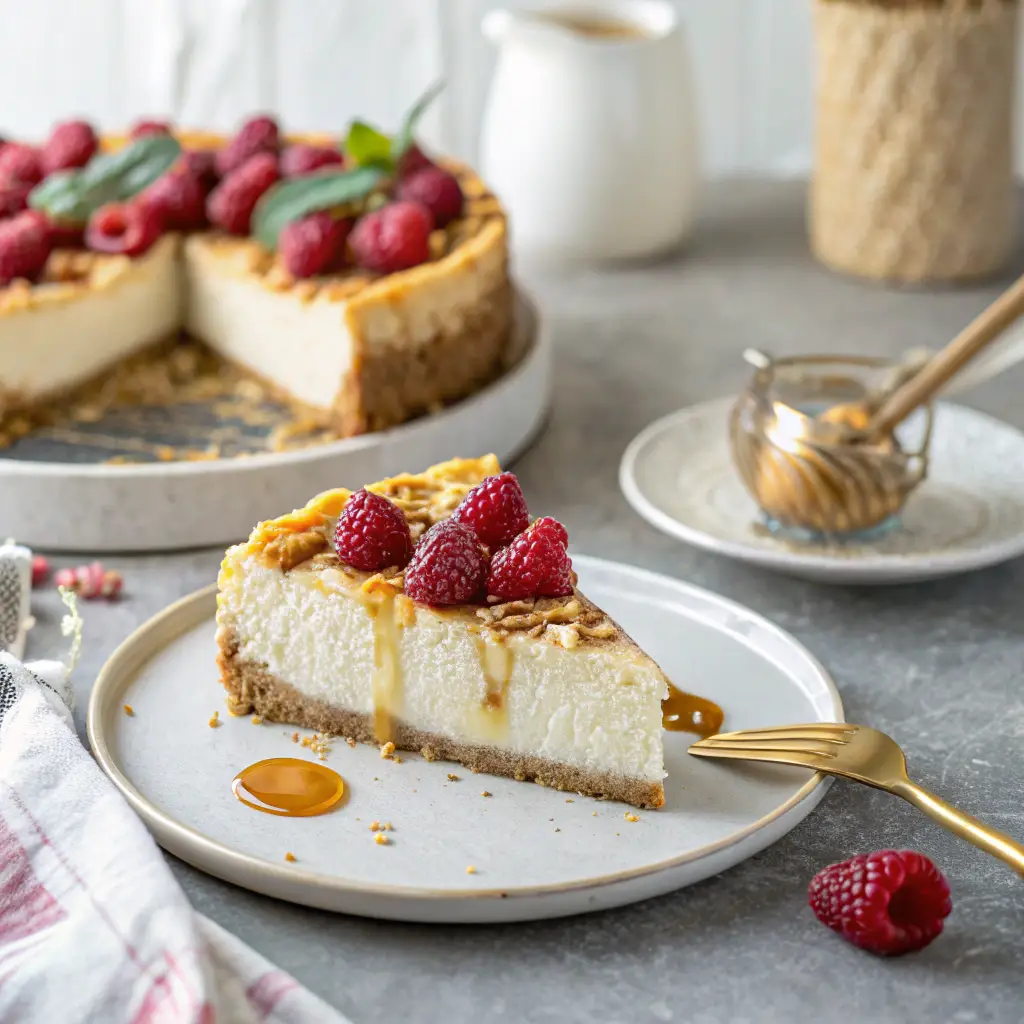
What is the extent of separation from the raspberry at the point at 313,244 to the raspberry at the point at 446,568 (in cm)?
106

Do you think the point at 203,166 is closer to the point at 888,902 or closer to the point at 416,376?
the point at 416,376

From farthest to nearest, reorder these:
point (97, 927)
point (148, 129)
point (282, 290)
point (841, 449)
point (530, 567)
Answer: point (148, 129), point (282, 290), point (841, 449), point (530, 567), point (97, 927)

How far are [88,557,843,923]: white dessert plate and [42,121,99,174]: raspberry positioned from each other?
4.40ft

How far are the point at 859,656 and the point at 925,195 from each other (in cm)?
158

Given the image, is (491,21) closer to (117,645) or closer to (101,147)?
(101,147)

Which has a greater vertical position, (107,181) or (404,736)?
(107,181)

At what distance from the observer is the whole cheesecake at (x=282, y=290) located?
257 centimetres

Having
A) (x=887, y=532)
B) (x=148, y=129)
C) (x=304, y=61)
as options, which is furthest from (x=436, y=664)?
(x=304, y=61)

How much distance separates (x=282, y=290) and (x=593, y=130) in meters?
0.94

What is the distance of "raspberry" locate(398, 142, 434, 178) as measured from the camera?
285 centimetres

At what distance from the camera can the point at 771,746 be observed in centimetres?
169

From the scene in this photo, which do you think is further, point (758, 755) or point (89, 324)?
point (89, 324)

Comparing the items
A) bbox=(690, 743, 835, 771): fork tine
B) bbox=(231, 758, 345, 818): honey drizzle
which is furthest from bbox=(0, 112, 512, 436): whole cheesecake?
bbox=(690, 743, 835, 771): fork tine

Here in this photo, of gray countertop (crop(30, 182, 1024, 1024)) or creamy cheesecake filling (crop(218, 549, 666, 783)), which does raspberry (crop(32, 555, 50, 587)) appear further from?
creamy cheesecake filling (crop(218, 549, 666, 783))
